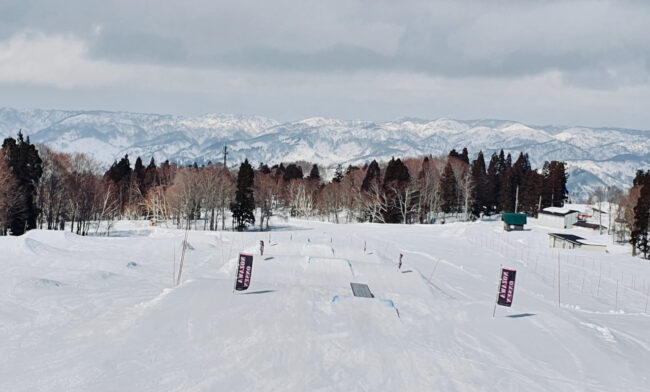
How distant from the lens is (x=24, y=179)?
40.6m

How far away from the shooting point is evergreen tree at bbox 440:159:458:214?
72500 mm

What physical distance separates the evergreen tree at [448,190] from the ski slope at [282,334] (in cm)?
4970

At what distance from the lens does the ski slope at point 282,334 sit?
8.75m

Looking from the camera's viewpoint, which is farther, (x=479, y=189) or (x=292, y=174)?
(x=292, y=174)

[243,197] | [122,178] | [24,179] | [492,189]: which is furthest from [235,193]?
[492,189]

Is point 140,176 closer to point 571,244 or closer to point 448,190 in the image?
point 448,190

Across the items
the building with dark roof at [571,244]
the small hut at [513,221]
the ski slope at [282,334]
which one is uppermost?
the small hut at [513,221]

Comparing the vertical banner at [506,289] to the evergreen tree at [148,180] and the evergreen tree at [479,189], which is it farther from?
the evergreen tree at [148,180]

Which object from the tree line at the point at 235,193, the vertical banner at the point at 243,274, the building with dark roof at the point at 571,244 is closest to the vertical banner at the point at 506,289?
the vertical banner at the point at 243,274

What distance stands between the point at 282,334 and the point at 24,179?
133ft

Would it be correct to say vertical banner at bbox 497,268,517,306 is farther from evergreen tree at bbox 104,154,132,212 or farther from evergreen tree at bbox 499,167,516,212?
evergreen tree at bbox 499,167,516,212

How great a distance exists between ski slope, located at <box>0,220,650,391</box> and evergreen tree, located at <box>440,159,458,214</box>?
163ft

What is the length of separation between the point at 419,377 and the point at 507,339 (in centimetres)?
479

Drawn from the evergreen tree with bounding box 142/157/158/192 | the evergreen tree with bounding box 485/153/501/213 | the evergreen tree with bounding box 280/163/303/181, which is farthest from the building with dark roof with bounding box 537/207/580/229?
the evergreen tree with bounding box 142/157/158/192
